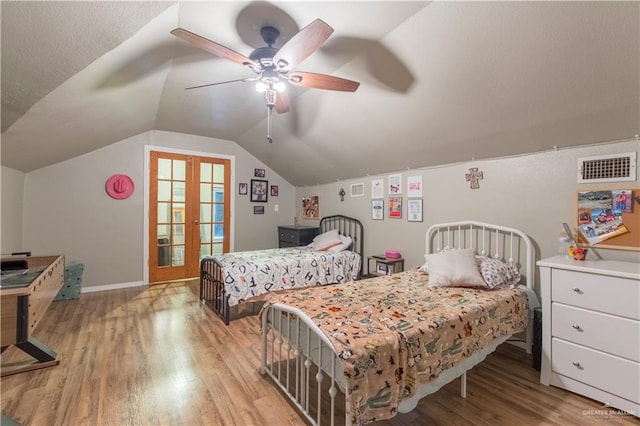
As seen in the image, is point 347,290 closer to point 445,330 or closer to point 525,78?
point 445,330

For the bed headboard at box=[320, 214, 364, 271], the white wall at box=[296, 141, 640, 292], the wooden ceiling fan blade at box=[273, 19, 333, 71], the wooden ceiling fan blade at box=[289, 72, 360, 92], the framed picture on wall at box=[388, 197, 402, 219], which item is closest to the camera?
the wooden ceiling fan blade at box=[273, 19, 333, 71]

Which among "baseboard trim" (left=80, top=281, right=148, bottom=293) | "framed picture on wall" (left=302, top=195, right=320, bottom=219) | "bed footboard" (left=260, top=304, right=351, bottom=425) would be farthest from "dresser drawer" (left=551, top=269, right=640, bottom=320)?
"baseboard trim" (left=80, top=281, right=148, bottom=293)

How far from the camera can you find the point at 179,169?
4.66 m

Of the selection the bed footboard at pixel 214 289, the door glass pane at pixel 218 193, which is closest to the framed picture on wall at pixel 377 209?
the bed footboard at pixel 214 289

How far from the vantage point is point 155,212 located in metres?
4.46

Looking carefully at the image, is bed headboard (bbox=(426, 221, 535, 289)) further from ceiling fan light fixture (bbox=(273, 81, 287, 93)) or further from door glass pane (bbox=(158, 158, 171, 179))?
door glass pane (bbox=(158, 158, 171, 179))

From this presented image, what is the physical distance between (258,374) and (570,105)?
3.02 meters

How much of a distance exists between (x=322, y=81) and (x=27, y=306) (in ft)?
7.35

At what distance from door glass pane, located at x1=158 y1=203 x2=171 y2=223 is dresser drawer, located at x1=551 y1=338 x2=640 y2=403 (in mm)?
4916

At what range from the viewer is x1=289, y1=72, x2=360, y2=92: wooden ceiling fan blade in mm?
2008

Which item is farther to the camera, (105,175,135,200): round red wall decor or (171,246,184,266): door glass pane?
(171,246,184,266): door glass pane

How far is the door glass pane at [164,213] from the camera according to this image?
451cm

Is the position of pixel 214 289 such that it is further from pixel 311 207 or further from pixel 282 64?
pixel 282 64

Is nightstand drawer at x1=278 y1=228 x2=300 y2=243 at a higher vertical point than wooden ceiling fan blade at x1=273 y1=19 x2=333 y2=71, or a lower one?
lower
